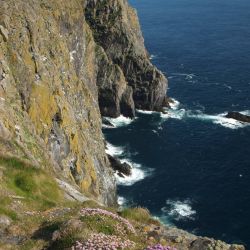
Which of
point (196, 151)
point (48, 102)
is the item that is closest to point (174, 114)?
point (196, 151)

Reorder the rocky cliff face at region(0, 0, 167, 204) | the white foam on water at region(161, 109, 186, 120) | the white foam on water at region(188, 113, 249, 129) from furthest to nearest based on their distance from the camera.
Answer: the white foam on water at region(161, 109, 186, 120)
the white foam on water at region(188, 113, 249, 129)
the rocky cliff face at region(0, 0, 167, 204)

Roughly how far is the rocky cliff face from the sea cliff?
0.51ft

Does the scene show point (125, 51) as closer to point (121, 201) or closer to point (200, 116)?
point (200, 116)

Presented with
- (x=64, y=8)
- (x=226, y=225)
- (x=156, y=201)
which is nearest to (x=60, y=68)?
(x=64, y=8)

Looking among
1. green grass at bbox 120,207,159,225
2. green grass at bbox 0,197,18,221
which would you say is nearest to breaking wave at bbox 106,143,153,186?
green grass at bbox 120,207,159,225

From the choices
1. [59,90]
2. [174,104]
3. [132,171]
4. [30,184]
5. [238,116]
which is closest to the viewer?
[30,184]

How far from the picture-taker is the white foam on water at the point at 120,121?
135 m

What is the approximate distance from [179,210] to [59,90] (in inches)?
1472

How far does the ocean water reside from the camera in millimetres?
92750

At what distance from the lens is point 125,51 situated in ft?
486

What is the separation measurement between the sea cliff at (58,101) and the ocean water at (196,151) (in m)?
9.56

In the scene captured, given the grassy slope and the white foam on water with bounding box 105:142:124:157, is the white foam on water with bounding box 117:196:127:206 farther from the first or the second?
the grassy slope

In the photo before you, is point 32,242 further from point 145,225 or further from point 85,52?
point 85,52

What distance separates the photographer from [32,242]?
63.9ft
